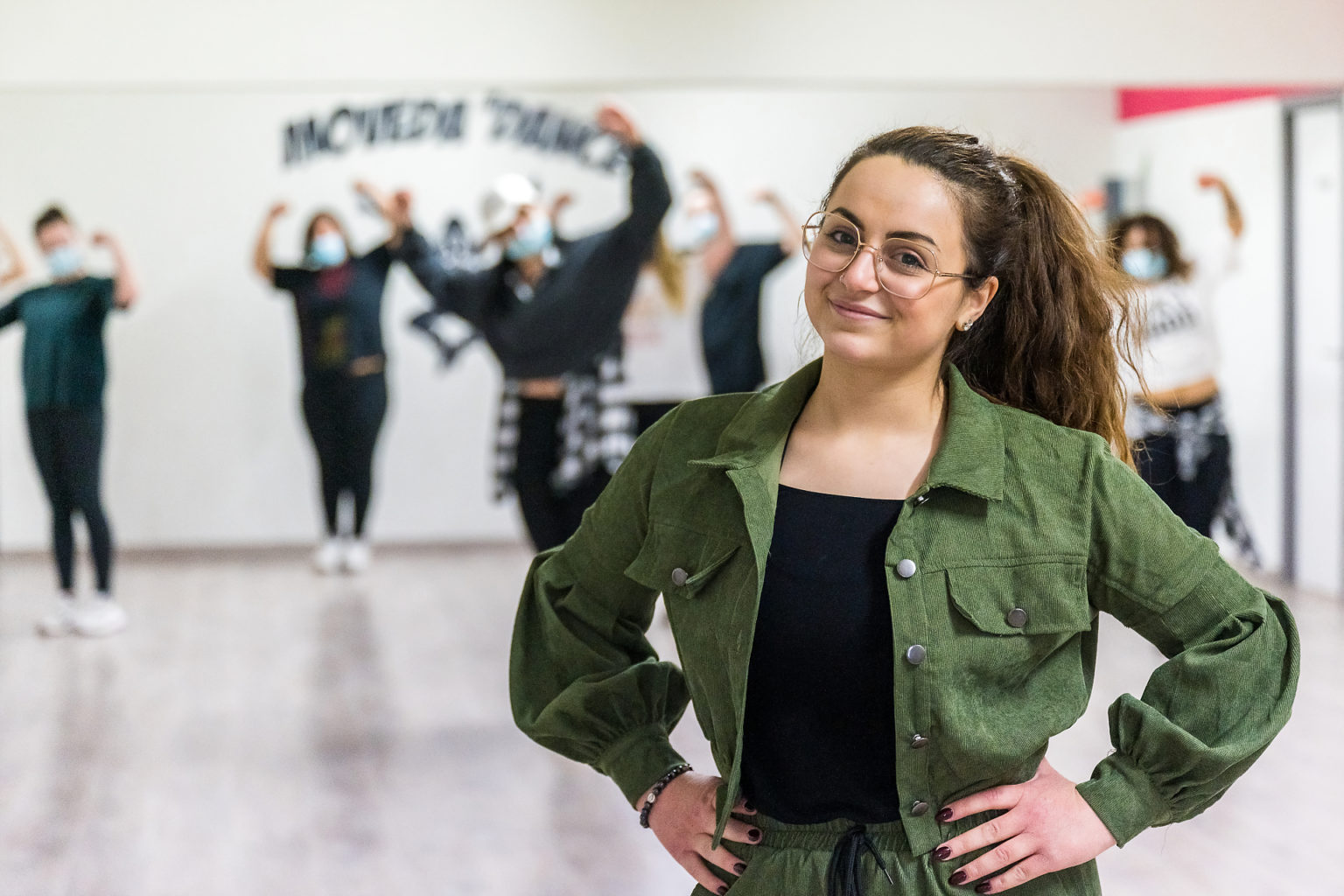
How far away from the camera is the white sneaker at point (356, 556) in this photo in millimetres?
7086

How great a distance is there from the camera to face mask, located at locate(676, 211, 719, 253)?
21.4 feet

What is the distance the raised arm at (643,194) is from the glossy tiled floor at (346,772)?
1740 millimetres

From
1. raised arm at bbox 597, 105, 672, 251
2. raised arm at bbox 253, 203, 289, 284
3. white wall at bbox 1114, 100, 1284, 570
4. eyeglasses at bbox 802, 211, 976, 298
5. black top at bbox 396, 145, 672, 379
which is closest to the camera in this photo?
eyeglasses at bbox 802, 211, 976, 298

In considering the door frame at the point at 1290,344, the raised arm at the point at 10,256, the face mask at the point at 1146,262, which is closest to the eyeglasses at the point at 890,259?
the face mask at the point at 1146,262

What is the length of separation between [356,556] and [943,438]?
5.98m

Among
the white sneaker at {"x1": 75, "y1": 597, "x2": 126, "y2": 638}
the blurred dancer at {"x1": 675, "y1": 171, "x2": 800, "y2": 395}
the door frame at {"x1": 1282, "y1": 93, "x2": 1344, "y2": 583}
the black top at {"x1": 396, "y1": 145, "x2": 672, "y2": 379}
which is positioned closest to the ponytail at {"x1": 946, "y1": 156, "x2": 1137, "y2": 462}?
the black top at {"x1": 396, "y1": 145, "x2": 672, "y2": 379}

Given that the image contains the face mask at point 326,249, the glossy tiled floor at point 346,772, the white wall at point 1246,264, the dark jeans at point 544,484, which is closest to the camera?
the glossy tiled floor at point 346,772

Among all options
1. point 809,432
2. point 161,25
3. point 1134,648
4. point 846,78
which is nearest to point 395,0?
point 161,25

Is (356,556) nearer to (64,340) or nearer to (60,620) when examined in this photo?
(60,620)

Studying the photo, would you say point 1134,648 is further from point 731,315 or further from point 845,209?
point 845,209

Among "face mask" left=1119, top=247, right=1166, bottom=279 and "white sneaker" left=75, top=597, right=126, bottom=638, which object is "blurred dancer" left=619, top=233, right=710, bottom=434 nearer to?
"face mask" left=1119, top=247, right=1166, bottom=279

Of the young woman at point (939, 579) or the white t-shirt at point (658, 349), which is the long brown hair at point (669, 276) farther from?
the young woman at point (939, 579)

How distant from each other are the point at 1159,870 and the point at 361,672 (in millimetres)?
3049

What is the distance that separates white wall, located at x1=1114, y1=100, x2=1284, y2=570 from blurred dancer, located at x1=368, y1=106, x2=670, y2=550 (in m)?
2.42
